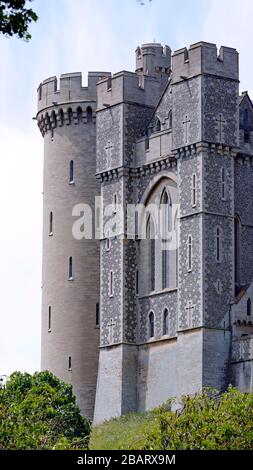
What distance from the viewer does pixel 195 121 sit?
82812 millimetres

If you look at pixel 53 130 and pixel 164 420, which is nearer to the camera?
A: pixel 164 420

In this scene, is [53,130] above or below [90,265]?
above

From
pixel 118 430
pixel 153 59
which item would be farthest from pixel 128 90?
pixel 118 430

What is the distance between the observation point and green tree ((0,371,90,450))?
55469 millimetres

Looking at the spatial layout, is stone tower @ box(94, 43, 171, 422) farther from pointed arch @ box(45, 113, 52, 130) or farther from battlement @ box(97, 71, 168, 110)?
pointed arch @ box(45, 113, 52, 130)

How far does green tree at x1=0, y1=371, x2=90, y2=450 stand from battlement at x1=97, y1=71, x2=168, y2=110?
14496mm

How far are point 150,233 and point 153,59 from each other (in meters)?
12.3

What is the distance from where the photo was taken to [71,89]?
94750 millimetres

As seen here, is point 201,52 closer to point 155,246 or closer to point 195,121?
point 195,121

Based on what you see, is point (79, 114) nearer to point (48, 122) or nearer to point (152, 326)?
point (48, 122)

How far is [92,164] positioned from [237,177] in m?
11.6

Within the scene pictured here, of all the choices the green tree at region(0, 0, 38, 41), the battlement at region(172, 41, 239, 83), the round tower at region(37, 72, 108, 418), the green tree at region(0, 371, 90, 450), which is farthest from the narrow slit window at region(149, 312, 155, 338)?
the green tree at region(0, 0, 38, 41)
